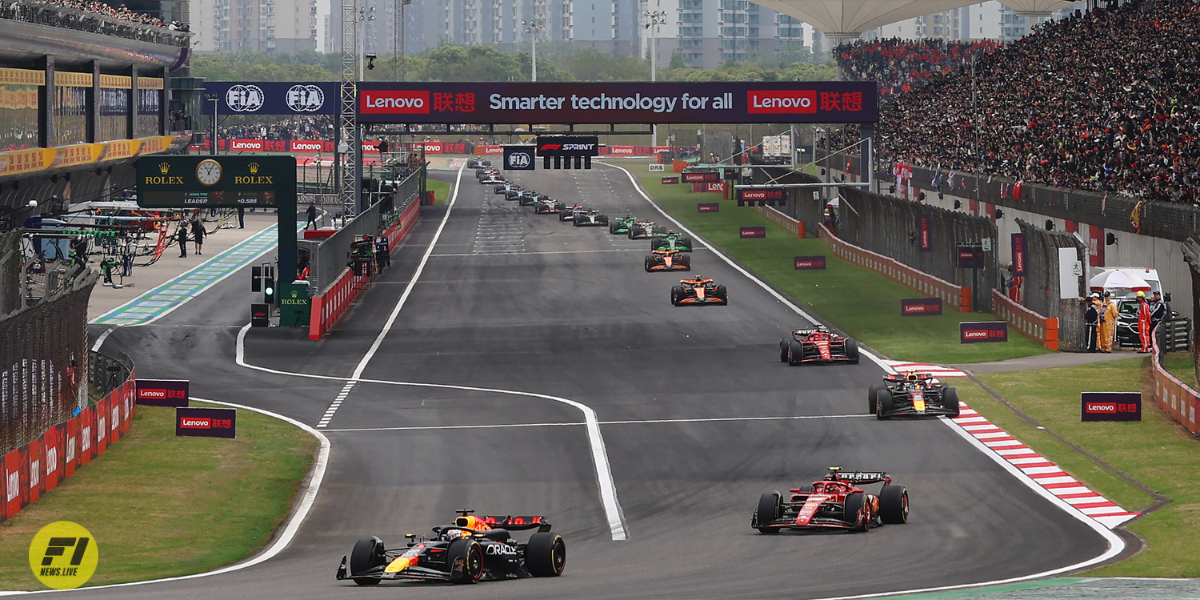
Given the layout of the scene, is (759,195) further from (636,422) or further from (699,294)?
(636,422)

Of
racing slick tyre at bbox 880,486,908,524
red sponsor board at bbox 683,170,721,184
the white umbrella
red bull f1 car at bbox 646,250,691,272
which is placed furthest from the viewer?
red sponsor board at bbox 683,170,721,184

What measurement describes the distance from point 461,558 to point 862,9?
315 ft

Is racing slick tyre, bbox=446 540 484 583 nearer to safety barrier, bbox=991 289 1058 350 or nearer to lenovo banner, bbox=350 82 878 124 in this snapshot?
safety barrier, bbox=991 289 1058 350

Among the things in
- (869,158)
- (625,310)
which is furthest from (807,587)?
(869,158)

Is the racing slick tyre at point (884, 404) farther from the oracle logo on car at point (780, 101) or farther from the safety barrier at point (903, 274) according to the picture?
the oracle logo on car at point (780, 101)

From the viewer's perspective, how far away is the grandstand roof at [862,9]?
107062 millimetres

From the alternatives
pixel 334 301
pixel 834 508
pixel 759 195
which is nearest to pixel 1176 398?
pixel 834 508

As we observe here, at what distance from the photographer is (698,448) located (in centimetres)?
2952

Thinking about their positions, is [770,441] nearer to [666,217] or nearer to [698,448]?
[698,448]

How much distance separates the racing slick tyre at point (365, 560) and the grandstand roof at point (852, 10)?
9113 centimetres

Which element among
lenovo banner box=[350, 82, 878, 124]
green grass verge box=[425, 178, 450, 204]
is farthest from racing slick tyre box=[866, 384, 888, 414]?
green grass verge box=[425, 178, 450, 204]

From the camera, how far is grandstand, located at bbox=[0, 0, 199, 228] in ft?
229

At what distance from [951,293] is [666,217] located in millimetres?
40867

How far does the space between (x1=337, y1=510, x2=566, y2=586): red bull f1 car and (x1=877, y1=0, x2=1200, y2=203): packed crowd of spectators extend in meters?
Answer: 30.1
